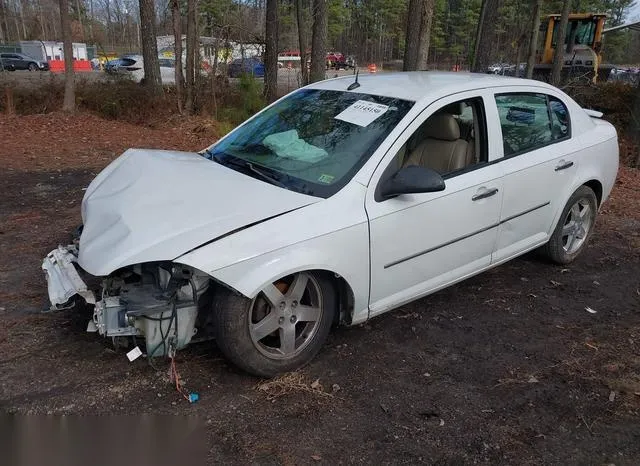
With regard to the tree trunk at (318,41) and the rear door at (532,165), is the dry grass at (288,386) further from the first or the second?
the tree trunk at (318,41)

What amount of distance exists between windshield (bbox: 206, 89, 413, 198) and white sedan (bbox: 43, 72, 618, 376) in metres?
0.01

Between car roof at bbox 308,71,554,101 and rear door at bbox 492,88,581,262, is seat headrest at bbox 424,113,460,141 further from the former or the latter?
rear door at bbox 492,88,581,262

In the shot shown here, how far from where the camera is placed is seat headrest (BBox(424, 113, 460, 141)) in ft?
13.1

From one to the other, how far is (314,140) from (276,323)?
1311mm

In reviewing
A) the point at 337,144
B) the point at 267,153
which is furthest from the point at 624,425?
the point at 267,153

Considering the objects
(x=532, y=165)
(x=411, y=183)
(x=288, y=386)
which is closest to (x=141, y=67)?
(x=532, y=165)

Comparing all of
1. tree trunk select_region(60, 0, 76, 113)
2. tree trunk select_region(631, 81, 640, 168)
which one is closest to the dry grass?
tree trunk select_region(631, 81, 640, 168)

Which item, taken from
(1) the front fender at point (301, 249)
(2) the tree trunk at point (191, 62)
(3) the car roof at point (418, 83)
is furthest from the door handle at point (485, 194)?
(2) the tree trunk at point (191, 62)

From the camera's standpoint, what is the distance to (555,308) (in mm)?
4332

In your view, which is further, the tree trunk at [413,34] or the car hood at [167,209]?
the tree trunk at [413,34]

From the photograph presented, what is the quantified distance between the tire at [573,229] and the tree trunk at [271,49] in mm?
10000

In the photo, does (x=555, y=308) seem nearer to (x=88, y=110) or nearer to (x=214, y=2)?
(x=88, y=110)

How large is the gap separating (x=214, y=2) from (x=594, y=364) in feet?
65.3

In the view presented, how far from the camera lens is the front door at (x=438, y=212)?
337 centimetres
